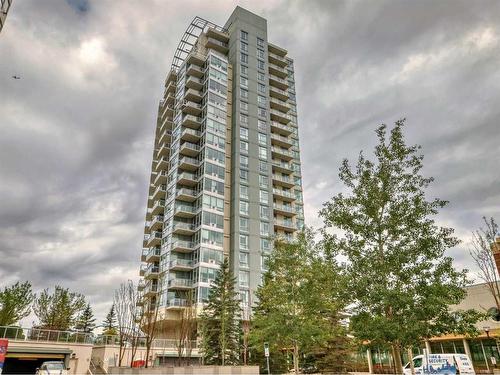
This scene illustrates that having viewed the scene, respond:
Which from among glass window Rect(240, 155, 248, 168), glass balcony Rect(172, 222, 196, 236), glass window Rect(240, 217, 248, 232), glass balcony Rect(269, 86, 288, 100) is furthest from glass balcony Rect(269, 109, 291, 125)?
glass balcony Rect(172, 222, 196, 236)

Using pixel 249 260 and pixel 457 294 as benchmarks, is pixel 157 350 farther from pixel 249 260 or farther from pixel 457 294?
pixel 457 294

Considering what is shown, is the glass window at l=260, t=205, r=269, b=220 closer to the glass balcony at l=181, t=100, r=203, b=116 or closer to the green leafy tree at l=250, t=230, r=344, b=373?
the glass balcony at l=181, t=100, r=203, b=116

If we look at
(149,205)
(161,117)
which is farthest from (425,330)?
(161,117)

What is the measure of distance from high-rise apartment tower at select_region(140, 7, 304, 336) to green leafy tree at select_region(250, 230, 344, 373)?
27.3m

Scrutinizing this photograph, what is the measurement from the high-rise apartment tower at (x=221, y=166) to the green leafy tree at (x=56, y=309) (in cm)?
1101

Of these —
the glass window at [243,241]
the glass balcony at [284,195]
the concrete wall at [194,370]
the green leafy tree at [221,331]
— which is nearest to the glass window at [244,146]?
the glass balcony at [284,195]

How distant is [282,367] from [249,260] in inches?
897

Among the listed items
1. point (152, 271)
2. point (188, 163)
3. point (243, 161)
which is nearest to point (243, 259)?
point (152, 271)

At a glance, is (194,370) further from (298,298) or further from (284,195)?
(284,195)

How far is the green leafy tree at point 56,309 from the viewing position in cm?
5297

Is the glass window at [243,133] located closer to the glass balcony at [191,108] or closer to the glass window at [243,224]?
the glass balcony at [191,108]

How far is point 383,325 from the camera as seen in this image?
13.8 meters


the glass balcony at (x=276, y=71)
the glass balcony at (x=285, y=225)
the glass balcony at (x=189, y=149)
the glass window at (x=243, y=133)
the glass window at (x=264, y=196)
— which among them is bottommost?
the glass balcony at (x=285, y=225)

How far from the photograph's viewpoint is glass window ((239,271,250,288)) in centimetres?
5625
